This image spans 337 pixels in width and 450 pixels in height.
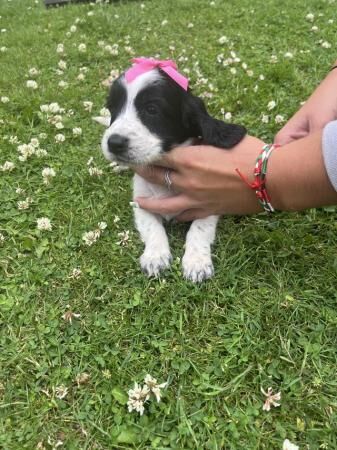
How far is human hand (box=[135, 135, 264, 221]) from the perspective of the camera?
2.42 meters

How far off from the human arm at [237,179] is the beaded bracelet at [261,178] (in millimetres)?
26

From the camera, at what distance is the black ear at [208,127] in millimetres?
2664

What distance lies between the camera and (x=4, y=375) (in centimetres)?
224

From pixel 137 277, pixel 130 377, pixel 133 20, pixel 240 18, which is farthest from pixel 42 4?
pixel 130 377

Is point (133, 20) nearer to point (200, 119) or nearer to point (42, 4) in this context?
point (42, 4)

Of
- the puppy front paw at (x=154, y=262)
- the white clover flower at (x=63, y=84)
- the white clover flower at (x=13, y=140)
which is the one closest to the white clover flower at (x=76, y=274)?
the puppy front paw at (x=154, y=262)

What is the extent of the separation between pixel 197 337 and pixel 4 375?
3.23 feet

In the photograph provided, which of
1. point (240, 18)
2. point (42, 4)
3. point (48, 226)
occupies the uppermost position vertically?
point (240, 18)

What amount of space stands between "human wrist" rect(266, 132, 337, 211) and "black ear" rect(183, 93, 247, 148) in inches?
17.6

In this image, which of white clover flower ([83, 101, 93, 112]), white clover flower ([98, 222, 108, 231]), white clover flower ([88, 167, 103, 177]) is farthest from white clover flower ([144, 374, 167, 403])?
white clover flower ([83, 101, 93, 112])

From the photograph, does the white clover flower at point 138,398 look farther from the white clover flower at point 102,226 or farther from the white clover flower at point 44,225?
the white clover flower at point 44,225

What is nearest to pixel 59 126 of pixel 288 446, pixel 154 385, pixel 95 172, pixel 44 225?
pixel 95 172

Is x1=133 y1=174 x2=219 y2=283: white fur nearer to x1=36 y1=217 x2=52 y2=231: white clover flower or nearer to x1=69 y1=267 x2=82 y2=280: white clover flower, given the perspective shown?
x1=69 y1=267 x2=82 y2=280: white clover flower

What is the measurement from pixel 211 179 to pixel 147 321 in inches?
33.7
